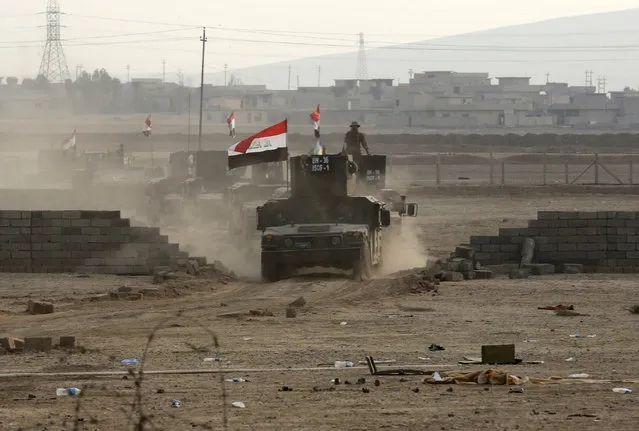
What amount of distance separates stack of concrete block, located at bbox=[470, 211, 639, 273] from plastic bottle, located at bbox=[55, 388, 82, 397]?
1394 cm

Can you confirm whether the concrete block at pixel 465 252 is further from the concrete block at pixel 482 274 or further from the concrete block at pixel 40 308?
the concrete block at pixel 40 308

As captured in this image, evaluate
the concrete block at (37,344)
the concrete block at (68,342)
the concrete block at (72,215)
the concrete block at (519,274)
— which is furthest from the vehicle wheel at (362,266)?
the concrete block at (37,344)

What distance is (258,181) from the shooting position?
40.0 m

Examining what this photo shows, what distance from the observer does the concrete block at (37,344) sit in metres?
16.2

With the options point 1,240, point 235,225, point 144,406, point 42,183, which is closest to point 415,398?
point 144,406

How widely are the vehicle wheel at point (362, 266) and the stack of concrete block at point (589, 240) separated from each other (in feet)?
9.86

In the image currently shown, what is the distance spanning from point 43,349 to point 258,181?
2400 cm

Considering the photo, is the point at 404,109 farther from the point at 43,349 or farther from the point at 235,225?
the point at 43,349

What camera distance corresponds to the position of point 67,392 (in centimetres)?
1338

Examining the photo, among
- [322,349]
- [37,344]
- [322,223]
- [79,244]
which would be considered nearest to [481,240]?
[322,223]

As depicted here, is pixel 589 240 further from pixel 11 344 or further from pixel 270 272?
pixel 11 344

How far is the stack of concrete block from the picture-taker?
1021 inches

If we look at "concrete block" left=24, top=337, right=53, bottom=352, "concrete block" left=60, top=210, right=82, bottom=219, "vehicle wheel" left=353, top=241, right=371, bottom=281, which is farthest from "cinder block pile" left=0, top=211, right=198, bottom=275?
"concrete block" left=24, top=337, right=53, bottom=352

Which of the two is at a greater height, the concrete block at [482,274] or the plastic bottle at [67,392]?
the concrete block at [482,274]
